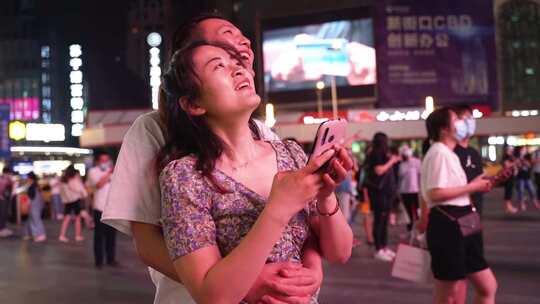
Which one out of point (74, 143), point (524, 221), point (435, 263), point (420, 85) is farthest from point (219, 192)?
point (74, 143)

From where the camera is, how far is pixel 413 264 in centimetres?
418

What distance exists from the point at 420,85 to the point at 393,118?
4.26m

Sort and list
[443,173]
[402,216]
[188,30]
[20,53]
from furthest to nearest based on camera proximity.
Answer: [20,53] → [402,216] → [443,173] → [188,30]

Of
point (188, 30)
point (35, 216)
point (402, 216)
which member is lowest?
point (402, 216)

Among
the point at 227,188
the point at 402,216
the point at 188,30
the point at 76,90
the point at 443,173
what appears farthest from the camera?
the point at 76,90

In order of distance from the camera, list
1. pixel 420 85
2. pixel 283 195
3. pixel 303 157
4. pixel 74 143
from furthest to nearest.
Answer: pixel 74 143
pixel 420 85
pixel 303 157
pixel 283 195

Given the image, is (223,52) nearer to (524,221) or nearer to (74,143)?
(524,221)

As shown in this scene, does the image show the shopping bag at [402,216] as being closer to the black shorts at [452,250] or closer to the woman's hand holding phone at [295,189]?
the black shorts at [452,250]

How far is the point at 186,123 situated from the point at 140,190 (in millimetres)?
209

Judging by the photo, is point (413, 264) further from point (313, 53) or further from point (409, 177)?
point (313, 53)

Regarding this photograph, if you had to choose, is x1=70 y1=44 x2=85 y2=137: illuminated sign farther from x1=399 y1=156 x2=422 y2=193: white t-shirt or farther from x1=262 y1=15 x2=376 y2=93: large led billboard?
x1=399 y1=156 x2=422 y2=193: white t-shirt

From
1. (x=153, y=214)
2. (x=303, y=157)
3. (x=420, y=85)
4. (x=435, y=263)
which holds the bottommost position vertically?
(x=435, y=263)

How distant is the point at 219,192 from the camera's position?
1.44 metres

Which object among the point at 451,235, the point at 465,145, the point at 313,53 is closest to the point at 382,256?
the point at 465,145
